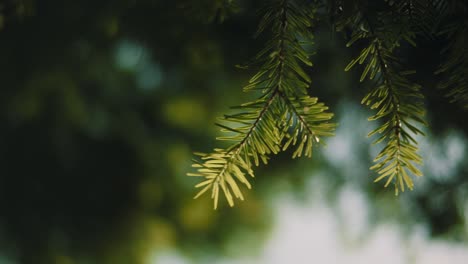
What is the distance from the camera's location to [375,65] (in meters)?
0.48

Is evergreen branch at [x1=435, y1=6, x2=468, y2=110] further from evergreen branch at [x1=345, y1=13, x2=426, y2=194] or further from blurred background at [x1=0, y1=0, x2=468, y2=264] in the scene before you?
blurred background at [x1=0, y1=0, x2=468, y2=264]

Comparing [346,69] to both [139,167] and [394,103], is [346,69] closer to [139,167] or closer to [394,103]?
[394,103]

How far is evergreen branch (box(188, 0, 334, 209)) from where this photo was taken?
46 centimetres

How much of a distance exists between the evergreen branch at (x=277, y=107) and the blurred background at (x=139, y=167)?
933mm

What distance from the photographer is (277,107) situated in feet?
1.53

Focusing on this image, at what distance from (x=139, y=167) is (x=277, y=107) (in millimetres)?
1556

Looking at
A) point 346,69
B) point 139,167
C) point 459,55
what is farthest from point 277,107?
point 139,167

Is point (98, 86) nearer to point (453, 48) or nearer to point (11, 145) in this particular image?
point (11, 145)

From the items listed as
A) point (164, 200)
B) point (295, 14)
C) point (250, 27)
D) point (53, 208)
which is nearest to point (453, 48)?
point (295, 14)

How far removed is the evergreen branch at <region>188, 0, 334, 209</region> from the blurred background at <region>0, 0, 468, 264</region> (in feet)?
3.06

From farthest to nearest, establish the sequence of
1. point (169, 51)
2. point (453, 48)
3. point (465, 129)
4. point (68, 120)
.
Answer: point (68, 120)
point (169, 51)
point (465, 129)
point (453, 48)

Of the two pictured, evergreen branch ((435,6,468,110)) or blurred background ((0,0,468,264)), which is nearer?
evergreen branch ((435,6,468,110))

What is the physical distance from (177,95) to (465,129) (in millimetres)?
1260

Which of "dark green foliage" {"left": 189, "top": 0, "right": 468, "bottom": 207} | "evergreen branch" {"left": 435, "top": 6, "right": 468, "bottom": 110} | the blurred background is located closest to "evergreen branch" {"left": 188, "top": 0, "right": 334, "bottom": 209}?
"dark green foliage" {"left": 189, "top": 0, "right": 468, "bottom": 207}
